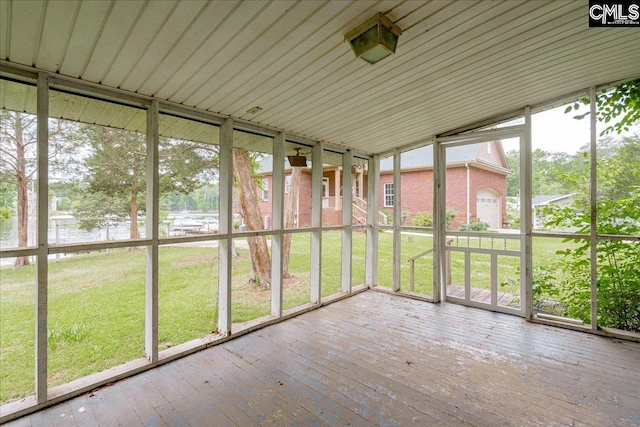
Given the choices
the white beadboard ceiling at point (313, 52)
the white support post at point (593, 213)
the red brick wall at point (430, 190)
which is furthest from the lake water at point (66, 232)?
the white support post at point (593, 213)

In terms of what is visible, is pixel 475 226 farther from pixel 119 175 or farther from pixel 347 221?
pixel 119 175

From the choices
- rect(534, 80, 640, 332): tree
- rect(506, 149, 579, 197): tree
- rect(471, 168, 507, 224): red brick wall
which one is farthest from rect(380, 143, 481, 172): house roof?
rect(534, 80, 640, 332): tree

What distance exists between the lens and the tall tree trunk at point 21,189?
2.43 m

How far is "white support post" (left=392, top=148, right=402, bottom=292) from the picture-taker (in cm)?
539

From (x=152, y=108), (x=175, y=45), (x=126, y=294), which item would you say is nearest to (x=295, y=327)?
(x=126, y=294)

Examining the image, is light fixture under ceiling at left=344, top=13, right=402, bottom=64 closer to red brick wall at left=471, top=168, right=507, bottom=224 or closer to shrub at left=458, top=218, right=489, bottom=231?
red brick wall at left=471, top=168, right=507, bottom=224

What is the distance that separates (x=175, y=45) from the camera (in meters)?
2.00

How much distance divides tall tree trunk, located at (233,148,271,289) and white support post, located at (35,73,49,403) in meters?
3.15

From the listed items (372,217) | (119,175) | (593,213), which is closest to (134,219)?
(119,175)

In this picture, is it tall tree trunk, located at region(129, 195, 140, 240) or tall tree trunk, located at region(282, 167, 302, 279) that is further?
tall tree trunk, located at region(282, 167, 302, 279)

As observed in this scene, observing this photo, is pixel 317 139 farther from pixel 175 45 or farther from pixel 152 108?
pixel 175 45

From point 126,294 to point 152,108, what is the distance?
3028 millimetres

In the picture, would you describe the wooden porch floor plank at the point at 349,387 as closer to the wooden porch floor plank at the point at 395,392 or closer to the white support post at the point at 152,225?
the wooden porch floor plank at the point at 395,392

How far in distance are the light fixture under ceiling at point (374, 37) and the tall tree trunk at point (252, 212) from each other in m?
3.82
